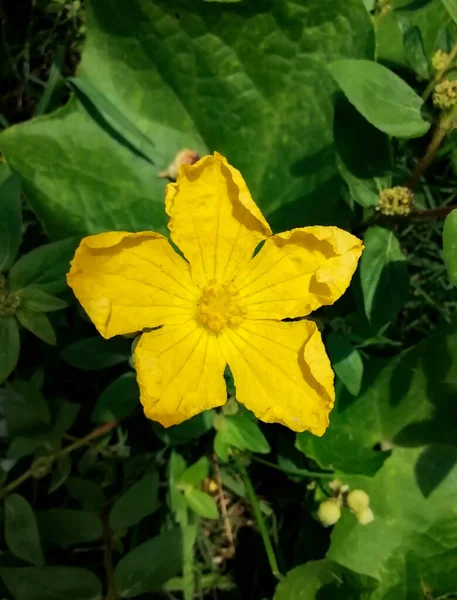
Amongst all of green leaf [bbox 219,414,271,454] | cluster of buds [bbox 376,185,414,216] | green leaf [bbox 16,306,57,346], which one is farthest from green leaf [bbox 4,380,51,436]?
cluster of buds [bbox 376,185,414,216]

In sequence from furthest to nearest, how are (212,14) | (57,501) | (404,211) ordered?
1. (57,501)
2. (212,14)
3. (404,211)

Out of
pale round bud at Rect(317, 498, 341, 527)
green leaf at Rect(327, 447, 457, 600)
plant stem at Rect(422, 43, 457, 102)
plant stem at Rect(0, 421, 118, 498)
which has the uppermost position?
plant stem at Rect(422, 43, 457, 102)

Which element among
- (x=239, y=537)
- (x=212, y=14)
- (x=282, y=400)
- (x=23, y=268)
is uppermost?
(x=212, y=14)

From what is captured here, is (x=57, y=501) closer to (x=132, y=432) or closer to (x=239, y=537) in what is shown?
(x=132, y=432)

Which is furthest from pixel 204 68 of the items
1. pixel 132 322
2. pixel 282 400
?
pixel 282 400

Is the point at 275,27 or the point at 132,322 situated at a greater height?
A: the point at 275,27

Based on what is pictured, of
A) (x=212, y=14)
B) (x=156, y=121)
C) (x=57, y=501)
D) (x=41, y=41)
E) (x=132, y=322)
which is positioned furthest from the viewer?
(x=41, y=41)

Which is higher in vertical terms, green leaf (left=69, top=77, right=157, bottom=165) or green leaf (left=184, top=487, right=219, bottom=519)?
green leaf (left=69, top=77, right=157, bottom=165)

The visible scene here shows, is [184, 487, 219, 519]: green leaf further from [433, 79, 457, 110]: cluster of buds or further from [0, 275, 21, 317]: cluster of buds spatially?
[433, 79, 457, 110]: cluster of buds
